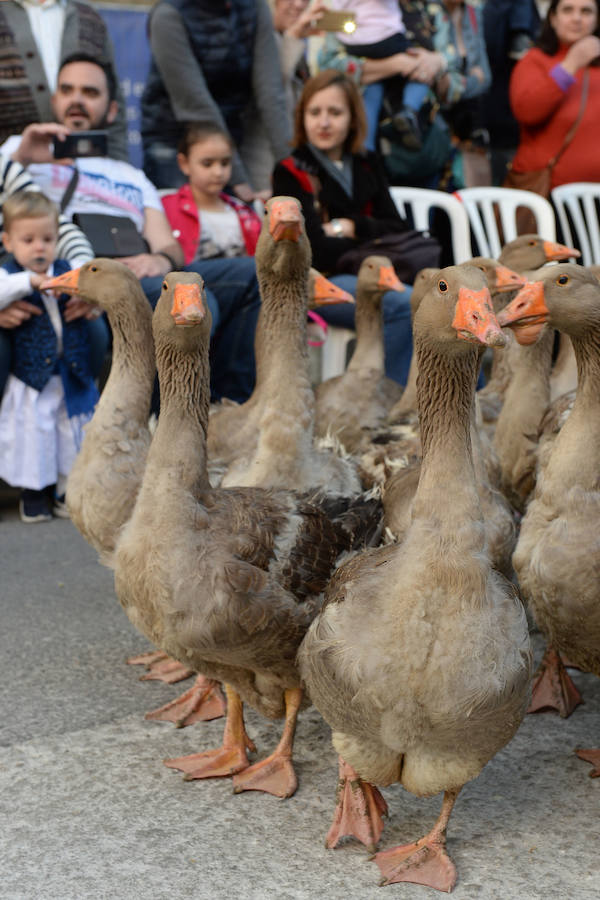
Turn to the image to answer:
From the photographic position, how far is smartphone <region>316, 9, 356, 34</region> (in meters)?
7.32

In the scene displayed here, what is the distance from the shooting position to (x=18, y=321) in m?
5.92

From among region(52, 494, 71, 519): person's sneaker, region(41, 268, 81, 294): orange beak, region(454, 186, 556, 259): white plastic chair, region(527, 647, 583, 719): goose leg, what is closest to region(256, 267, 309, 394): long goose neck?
region(41, 268, 81, 294): orange beak

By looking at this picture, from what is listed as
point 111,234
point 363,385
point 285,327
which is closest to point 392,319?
point 363,385

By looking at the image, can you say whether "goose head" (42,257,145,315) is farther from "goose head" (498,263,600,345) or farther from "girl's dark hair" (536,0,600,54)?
"girl's dark hair" (536,0,600,54)

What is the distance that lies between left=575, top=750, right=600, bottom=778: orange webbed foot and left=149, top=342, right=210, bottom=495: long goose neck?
151cm

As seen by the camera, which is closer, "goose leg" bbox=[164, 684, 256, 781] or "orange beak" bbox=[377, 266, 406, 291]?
"goose leg" bbox=[164, 684, 256, 781]

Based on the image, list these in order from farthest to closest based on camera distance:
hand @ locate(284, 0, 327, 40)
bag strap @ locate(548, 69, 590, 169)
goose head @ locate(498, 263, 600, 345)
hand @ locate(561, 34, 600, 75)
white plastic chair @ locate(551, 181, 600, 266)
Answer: white plastic chair @ locate(551, 181, 600, 266) < bag strap @ locate(548, 69, 590, 169) < hand @ locate(561, 34, 600, 75) < hand @ locate(284, 0, 327, 40) < goose head @ locate(498, 263, 600, 345)

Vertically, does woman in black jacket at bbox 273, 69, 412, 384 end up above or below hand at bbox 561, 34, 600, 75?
below

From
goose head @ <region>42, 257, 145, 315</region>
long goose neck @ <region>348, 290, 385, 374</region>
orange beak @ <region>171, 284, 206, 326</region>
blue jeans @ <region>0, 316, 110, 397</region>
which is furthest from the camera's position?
blue jeans @ <region>0, 316, 110, 397</region>

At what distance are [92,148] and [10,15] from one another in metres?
0.98

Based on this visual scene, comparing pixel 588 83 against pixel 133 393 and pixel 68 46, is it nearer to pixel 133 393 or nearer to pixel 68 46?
pixel 68 46

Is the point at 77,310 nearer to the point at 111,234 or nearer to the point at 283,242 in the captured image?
the point at 111,234

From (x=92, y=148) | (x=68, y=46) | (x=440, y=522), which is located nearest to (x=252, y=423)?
(x=440, y=522)

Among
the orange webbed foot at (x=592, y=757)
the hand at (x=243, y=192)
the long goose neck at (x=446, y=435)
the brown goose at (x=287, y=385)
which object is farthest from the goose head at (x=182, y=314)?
the hand at (x=243, y=192)
